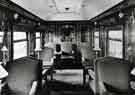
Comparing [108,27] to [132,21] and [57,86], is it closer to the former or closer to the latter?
[132,21]

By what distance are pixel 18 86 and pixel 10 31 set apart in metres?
1.51

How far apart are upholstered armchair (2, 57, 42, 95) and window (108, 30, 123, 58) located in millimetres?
2600

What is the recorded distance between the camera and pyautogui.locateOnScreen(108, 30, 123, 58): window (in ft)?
16.7

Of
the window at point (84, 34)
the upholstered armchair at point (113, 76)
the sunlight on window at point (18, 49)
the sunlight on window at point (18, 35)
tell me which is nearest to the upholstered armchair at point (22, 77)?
the upholstered armchair at point (113, 76)

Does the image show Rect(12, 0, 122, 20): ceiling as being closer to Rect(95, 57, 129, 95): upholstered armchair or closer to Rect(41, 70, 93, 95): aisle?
Rect(95, 57, 129, 95): upholstered armchair

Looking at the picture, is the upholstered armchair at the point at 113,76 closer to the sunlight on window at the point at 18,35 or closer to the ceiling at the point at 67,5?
the ceiling at the point at 67,5

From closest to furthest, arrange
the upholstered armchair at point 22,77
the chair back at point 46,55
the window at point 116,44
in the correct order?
1. the upholstered armchair at point 22,77
2. the window at point 116,44
3. the chair back at point 46,55

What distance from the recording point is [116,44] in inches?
219

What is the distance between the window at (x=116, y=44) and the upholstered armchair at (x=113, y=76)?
52.9 inches

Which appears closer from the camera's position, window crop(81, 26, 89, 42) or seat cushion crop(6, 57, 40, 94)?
seat cushion crop(6, 57, 40, 94)

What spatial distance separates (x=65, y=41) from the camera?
1170 cm

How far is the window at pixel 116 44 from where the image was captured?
509cm

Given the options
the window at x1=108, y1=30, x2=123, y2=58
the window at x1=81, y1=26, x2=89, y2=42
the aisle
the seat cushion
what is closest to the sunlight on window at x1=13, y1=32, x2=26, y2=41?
the seat cushion

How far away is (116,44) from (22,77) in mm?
3273
